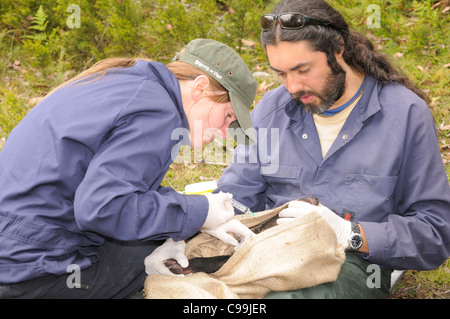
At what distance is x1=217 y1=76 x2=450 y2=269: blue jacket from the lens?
2658mm

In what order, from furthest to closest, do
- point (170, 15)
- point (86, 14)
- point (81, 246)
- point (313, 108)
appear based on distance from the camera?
point (86, 14) < point (170, 15) < point (313, 108) < point (81, 246)

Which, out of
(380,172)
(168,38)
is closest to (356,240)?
(380,172)

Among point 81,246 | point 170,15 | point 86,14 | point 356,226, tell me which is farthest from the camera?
point 86,14

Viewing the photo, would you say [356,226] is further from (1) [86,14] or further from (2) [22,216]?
(1) [86,14]

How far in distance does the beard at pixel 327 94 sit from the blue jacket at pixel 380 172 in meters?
0.13

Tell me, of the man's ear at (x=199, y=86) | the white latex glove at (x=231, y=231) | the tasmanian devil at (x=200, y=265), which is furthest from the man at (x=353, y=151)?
the man's ear at (x=199, y=86)

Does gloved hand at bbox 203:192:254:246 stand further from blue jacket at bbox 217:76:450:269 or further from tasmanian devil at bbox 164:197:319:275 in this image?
blue jacket at bbox 217:76:450:269

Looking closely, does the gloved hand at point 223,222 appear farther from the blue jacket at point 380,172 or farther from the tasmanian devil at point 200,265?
the blue jacket at point 380,172

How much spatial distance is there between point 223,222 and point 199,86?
78cm

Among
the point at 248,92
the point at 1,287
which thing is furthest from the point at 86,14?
the point at 1,287

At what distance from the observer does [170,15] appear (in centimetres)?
636

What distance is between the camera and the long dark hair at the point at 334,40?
281cm

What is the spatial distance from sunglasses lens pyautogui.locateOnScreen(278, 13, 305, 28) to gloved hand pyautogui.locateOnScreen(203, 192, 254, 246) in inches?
42.5

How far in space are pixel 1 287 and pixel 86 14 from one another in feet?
19.1
